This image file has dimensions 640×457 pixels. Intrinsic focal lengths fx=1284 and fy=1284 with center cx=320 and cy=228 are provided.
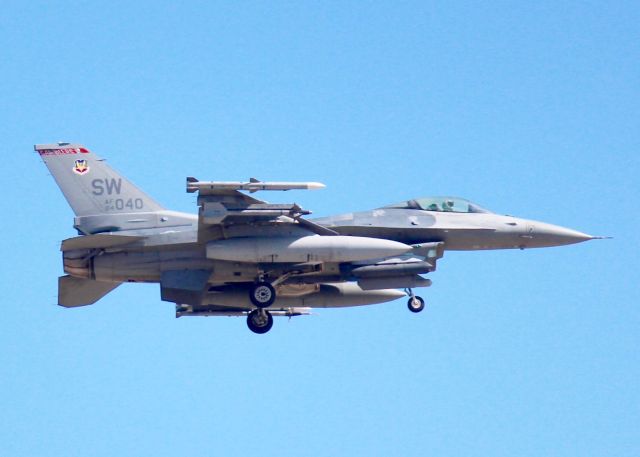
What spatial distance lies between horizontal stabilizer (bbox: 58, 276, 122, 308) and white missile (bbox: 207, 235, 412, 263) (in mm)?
3182

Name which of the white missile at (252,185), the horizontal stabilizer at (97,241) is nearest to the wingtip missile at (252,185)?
the white missile at (252,185)

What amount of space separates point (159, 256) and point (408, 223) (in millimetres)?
5322

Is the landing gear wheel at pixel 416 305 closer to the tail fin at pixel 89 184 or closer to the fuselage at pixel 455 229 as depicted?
the fuselage at pixel 455 229

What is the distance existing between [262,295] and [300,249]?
1.69 m

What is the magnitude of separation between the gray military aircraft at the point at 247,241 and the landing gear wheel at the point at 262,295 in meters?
0.02

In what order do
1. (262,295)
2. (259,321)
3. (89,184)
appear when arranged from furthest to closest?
(259,321) < (89,184) < (262,295)

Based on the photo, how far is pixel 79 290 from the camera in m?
27.6

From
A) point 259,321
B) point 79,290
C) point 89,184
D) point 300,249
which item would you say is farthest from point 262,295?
point 89,184

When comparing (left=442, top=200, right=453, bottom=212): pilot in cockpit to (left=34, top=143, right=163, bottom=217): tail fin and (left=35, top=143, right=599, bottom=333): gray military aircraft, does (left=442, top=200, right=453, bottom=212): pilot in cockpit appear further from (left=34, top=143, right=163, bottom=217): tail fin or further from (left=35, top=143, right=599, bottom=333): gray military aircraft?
(left=34, top=143, right=163, bottom=217): tail fin

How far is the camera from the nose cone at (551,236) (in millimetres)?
27859

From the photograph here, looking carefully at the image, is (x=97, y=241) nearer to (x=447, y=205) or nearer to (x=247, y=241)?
(x=247, y=241)

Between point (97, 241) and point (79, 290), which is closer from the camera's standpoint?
point (97, 241)

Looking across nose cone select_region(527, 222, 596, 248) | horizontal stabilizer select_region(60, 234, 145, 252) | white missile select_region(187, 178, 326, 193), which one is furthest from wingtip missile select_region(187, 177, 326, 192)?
nose cone select_region(527, 222, 596, 248)

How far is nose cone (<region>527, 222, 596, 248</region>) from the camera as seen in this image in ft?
91.4
